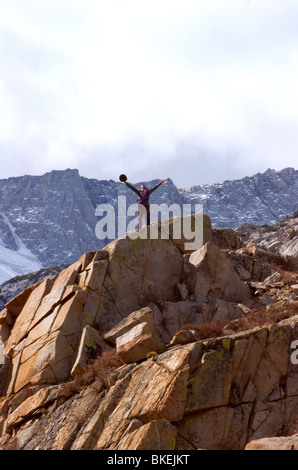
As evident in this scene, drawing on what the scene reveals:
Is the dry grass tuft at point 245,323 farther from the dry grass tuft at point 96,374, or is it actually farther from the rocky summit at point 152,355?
the dry grass tuft at point 96,374

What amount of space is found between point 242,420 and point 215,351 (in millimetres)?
2429

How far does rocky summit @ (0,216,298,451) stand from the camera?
19109 millimetres

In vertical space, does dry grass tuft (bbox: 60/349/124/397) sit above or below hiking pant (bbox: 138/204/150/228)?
below

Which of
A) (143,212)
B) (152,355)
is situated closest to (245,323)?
(152,355)

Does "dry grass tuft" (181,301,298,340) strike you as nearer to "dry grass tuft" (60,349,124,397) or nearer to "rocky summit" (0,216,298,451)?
"rocky summit" (0,216,298,451)

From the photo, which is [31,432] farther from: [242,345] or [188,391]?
[242,345]

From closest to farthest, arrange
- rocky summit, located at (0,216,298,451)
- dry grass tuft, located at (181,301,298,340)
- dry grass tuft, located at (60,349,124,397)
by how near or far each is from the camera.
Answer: rocky summit, located at (0,216,298,451) < dry grass tuft, located at (60,349,124,397) < dry grass tuft, located at (181,301,298,340)

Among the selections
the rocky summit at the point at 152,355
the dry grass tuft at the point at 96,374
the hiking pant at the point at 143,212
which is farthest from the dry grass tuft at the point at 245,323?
the hiking pant at the point at 143,212

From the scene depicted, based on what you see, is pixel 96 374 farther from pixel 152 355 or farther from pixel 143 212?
pixel 143 212

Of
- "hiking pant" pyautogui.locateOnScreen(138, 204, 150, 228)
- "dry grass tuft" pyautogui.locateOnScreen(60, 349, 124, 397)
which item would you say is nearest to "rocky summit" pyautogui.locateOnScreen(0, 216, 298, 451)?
"dry grass tuft" pyautogui.locateOnScreen(60, 349, 124, 397)

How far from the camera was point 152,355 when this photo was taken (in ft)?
70.4

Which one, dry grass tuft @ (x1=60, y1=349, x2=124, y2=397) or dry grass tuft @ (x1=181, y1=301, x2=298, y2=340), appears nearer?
dry grass tuft @ (x1=60, y1=349, x2=124, y2=397)
